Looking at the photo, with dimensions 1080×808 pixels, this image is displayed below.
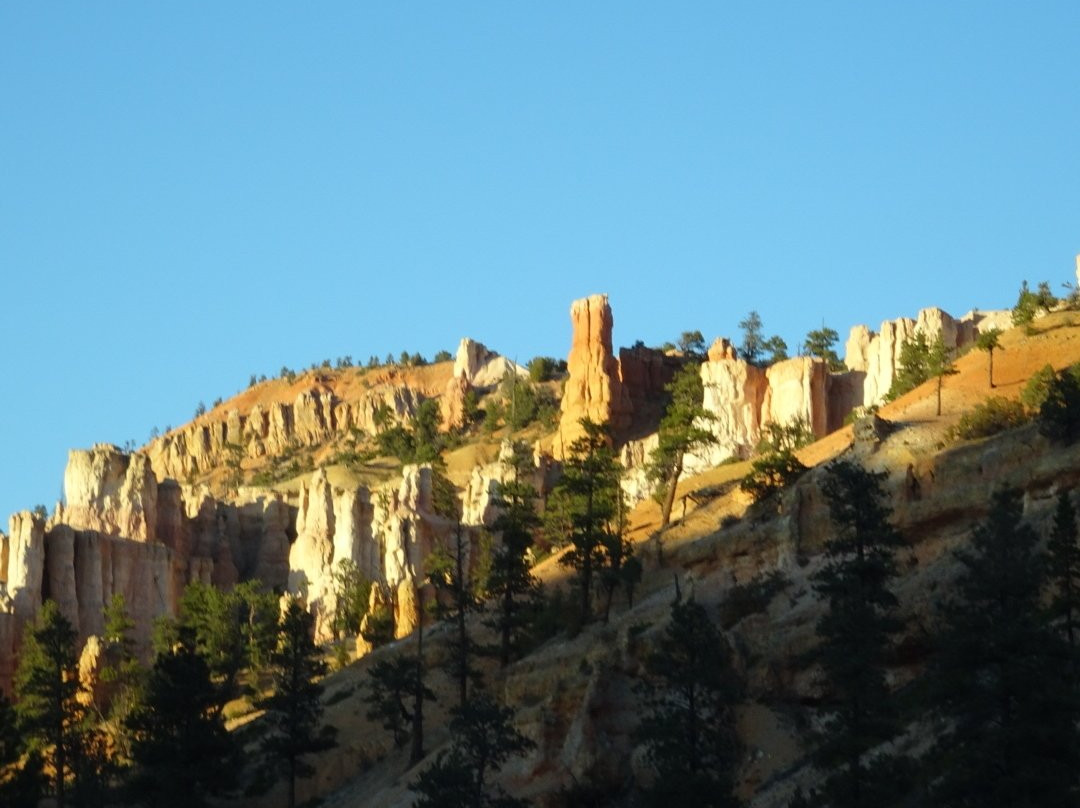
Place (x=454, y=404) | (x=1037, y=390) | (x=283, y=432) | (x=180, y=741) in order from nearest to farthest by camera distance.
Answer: (x=180, y=741)
(x=1037, y=390)
(x=454, y=404)
(x=283, y=432)

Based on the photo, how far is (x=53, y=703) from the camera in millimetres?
76250

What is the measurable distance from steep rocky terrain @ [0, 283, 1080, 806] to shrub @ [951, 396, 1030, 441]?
3.57 feet

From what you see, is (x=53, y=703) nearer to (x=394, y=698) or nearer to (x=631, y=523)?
(x=394, y=698)

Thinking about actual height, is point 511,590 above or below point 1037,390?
below

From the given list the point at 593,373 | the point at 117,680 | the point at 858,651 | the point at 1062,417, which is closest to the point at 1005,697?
the point at 858,651

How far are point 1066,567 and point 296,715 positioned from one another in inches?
1140

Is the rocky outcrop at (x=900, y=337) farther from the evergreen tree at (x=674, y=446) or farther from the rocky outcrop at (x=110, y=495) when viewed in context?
the rocky outcrop at (x=110, y=495)

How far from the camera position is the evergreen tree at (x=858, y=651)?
154 ft

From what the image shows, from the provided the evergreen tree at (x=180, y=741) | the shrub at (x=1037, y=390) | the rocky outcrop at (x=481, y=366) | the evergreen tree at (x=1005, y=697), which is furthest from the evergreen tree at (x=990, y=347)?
the rocky outcrop at (x=481, y=366)

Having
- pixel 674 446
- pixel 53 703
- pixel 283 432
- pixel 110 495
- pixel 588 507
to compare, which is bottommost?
pixel 53 703

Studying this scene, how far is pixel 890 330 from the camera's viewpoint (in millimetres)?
128000

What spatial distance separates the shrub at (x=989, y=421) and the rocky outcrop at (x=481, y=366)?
103m

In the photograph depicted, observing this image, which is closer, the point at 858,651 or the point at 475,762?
the point at 858,651

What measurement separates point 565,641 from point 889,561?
17475 mm
